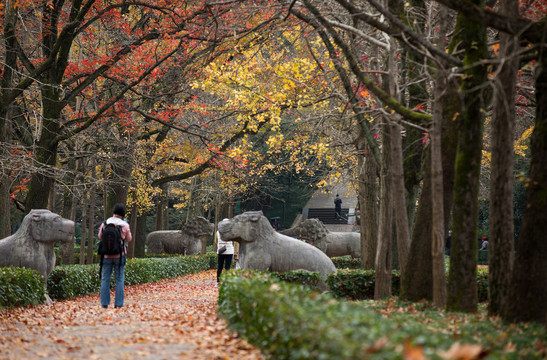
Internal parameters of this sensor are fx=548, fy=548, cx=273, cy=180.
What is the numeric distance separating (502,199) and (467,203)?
0.66 metres

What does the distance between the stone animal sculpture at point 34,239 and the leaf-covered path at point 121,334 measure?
1127mm

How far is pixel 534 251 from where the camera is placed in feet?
21.0

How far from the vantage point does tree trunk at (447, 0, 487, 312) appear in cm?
753

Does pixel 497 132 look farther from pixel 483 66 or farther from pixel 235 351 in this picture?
pixel 235 351

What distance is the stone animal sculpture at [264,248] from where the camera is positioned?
1174 centimetres

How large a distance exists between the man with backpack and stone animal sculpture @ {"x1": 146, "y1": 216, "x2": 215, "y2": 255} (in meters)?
17.5

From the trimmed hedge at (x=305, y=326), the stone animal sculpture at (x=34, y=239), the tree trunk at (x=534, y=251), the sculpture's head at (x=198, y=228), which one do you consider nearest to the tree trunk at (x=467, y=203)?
the tree trunk at (x=534, y=251)

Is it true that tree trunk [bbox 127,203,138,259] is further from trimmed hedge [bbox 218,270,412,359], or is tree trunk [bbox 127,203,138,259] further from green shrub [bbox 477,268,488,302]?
trimmed hedge [bbox 218,270,412,359]

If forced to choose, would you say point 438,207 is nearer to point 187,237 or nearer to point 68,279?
point 68,279

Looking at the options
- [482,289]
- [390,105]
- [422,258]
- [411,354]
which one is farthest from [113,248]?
[411,354]

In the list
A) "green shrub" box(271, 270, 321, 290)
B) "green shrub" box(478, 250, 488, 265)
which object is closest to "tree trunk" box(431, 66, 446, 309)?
"green shrub" box(271, 270, 321, 290)

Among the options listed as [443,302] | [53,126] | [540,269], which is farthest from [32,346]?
[53,126]

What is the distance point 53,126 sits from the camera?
1562cm

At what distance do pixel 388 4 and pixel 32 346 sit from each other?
317 inches
